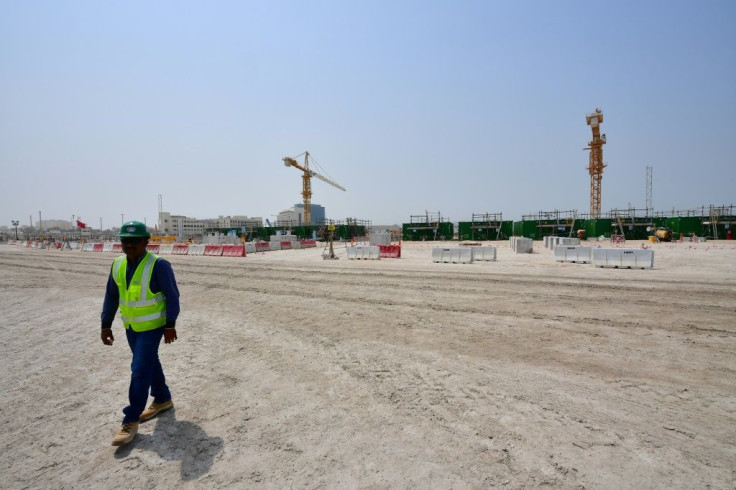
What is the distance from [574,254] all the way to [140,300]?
20.8m

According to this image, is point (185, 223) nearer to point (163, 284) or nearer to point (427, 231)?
point (427, 231)

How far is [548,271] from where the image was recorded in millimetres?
15812

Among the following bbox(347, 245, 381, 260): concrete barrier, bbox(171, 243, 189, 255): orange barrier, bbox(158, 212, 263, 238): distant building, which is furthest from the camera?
bbox(158, 212, 263, 238): distant building

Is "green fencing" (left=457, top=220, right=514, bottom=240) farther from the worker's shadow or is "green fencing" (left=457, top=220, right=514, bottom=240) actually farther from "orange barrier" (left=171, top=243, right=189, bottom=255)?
the worker's shadow

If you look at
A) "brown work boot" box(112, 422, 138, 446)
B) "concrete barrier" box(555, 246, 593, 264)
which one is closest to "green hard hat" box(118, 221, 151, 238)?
"brown work boot" box(112, 422, 138, 446)

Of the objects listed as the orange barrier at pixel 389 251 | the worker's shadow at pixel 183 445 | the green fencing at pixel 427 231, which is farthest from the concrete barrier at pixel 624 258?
the green fencing at pixel 427 231

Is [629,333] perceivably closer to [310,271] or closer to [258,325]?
[258,325]

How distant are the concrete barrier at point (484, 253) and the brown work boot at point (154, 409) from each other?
756 inches

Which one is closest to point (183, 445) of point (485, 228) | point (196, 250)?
point (196, 250)

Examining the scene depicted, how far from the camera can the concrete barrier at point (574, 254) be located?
18750mm

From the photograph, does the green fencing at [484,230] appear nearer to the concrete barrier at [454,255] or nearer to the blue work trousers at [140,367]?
the concrete barrier at [454,255]

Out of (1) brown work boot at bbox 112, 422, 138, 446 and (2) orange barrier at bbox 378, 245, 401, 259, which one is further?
(2) orange barrier at bbox 378, 245, 401, 259

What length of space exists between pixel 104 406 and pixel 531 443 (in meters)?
4.84

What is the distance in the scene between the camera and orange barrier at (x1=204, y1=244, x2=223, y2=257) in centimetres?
2865
